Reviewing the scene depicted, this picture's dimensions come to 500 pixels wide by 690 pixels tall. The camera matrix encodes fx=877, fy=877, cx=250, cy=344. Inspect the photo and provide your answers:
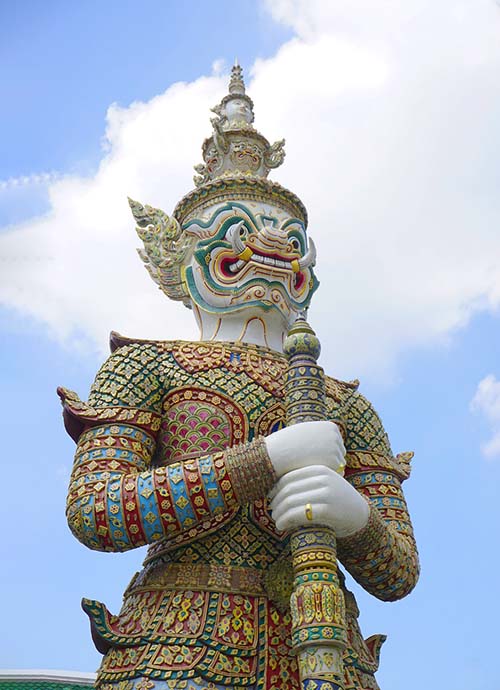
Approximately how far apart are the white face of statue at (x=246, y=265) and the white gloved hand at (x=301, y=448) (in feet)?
4.07

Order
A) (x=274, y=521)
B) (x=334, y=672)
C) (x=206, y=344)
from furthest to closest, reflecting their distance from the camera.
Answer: (x=206, y=344)
(x=274, y=521)
(x=334, y=672)

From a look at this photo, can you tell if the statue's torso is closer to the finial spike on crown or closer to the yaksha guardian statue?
the yaksha guardian statue

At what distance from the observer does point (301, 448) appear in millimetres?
4047

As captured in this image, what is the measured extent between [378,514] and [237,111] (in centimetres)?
318

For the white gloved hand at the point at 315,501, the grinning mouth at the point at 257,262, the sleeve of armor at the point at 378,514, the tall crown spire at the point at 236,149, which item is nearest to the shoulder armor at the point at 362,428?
the sleeve of armor at the point at 378,514

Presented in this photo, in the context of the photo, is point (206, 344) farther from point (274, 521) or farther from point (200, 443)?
point (274, 521)

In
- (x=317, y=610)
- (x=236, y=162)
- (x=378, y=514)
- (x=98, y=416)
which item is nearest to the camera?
(x=317, y=610)

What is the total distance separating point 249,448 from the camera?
4.10m

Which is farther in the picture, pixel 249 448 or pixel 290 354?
pixel 290 354

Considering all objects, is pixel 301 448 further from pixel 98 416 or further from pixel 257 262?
pixel 257 262

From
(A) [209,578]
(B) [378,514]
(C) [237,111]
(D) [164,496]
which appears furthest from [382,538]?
(C) [237,111]

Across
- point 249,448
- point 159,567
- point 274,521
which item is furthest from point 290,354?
point 159,567

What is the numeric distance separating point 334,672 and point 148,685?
881mm

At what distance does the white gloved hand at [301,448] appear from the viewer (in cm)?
404
